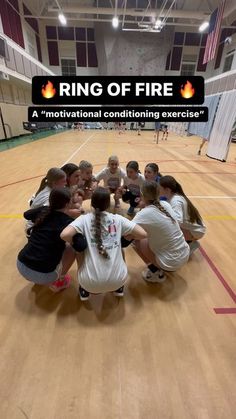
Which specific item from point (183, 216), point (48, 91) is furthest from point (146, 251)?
point (48, 91)

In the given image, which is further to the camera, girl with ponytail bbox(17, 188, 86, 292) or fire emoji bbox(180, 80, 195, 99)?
fire emoji bbox(180, 80, 195, 99)

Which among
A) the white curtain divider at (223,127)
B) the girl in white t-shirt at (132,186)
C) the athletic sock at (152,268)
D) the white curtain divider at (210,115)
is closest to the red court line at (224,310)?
the athletic sock at (152,268)

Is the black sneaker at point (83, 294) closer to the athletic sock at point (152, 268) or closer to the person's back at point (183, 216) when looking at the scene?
the athletic sock at point (152, 268)

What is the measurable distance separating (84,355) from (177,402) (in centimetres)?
64

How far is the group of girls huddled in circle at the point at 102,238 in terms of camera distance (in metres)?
1.82

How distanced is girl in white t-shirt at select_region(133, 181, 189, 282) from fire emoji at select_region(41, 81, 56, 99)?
3.74m

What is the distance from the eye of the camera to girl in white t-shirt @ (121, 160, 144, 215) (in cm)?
369

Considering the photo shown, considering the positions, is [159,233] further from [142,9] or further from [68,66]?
[68,66]

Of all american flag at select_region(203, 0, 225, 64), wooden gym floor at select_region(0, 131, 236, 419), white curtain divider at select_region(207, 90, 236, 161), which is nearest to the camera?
wooden gym floor at select_region(0, 131, 236, 419)

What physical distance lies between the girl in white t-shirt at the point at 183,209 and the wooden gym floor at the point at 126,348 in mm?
429

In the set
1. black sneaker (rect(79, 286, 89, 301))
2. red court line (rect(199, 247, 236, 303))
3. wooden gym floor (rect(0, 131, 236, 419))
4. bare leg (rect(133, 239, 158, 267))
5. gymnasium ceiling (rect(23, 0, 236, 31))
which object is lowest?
red court line (rect(199, 247, 236, 303))

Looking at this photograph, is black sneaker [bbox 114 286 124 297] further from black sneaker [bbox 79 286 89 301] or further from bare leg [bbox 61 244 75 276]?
bare leg [bbox 61 244 75 276]

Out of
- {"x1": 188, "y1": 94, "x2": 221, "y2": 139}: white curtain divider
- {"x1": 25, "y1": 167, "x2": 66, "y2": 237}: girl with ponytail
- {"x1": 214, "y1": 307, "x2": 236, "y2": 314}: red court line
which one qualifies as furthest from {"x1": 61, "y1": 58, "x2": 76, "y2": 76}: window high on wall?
{"x1": 214, "y1": 307, "x2": 236, "y2": 314}: red court line

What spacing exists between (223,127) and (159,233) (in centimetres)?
804
